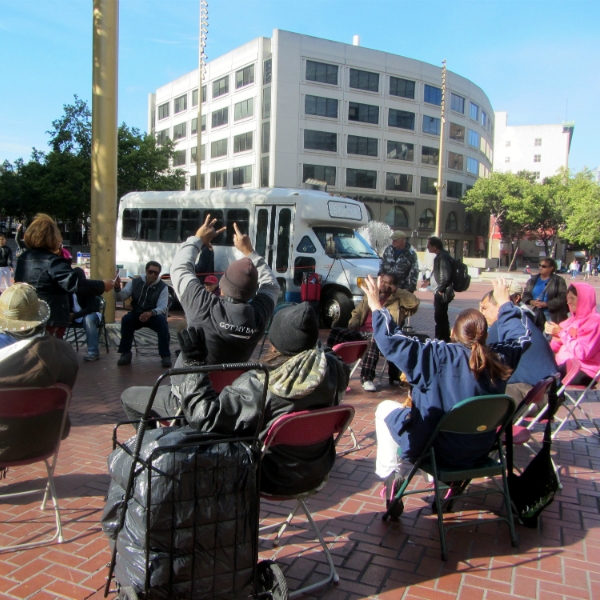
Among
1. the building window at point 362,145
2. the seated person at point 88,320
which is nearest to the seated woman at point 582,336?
the seated person at point 88,320

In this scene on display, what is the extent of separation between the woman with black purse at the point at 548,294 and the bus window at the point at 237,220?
282 inches

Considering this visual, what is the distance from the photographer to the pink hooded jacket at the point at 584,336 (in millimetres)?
5359

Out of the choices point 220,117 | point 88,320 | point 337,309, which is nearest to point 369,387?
point 88,320

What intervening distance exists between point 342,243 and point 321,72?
35987mm

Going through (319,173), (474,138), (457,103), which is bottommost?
(319,173)

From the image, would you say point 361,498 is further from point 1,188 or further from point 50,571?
point 1,188

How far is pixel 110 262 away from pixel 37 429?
728cm

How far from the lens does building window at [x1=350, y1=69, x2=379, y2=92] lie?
1811 inches

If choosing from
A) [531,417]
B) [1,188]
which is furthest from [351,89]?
[531,417]

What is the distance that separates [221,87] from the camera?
50.0 m

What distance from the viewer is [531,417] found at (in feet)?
17.4

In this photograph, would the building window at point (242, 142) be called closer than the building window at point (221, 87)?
Yes

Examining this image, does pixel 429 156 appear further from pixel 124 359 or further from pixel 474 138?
pixel 124 359

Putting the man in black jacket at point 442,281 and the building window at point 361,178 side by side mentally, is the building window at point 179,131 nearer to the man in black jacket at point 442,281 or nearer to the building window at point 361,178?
the building window at point 361,178
